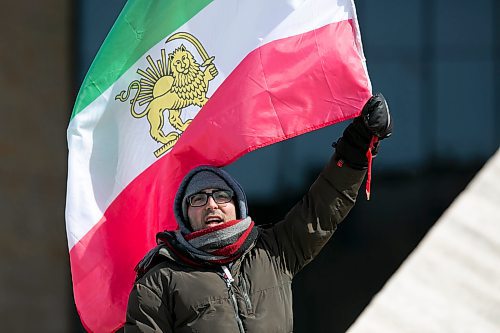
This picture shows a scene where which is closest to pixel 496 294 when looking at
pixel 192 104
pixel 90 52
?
pixel 192 104

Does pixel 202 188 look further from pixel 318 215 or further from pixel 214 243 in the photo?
pixel 318 215

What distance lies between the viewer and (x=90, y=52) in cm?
968

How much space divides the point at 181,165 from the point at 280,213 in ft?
17.3

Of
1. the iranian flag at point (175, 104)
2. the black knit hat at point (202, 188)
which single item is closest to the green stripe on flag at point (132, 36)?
the iranian flag at point (175, 104)

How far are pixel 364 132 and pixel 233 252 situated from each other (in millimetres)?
541

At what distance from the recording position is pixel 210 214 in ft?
12.7

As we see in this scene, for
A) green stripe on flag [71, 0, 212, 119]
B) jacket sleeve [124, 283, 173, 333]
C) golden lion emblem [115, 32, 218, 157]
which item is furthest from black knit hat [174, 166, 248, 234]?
green stripe on flag [71, 0, 212, 119]

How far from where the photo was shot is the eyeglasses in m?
3.91

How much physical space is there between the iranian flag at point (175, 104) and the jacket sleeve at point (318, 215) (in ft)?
1.03

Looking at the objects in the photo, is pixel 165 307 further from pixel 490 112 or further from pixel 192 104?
pixel 490 112

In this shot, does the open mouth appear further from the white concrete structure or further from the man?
the white concrete structure

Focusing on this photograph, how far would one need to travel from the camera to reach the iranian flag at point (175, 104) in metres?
4.25

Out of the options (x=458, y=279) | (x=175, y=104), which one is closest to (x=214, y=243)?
(x=175, y=104)

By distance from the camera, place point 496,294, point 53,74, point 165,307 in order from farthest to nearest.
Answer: point 53,74
point 496,294
point 165,307
